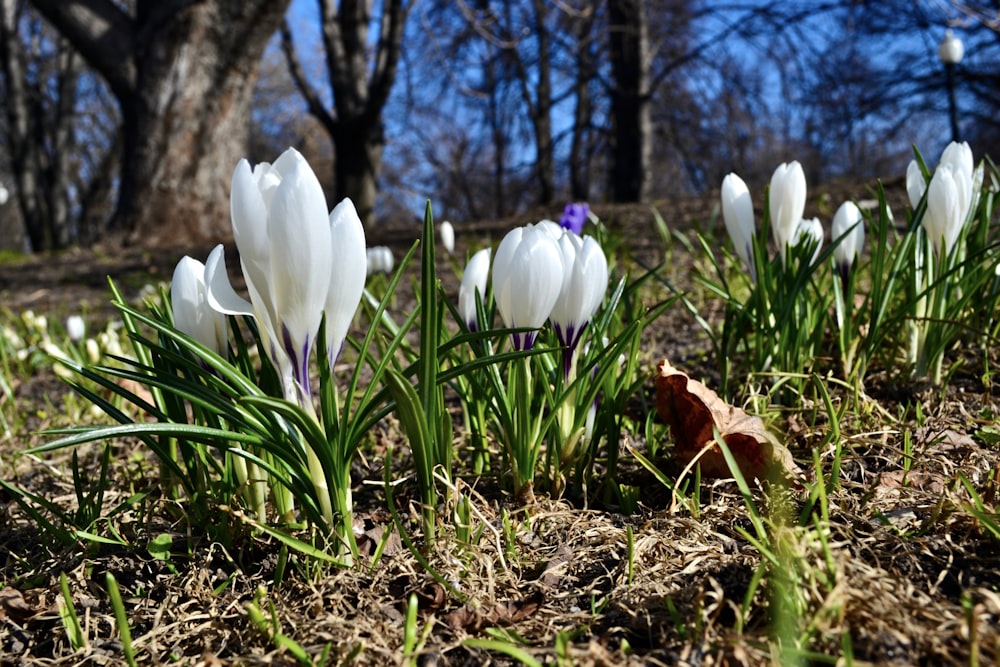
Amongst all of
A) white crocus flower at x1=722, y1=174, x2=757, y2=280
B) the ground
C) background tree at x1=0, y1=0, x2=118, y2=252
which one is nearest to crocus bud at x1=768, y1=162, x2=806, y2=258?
white crocus flower at x1=722, y1=174, x2=757, y2=280

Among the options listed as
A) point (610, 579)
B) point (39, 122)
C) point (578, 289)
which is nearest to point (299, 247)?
point (578, 289)

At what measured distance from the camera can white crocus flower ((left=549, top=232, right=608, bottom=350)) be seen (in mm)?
1209

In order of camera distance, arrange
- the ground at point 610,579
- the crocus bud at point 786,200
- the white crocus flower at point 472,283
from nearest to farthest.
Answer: the ground at point 610,579 → the white crocus flower at point 472,283 → the crocus bud at point 786,200

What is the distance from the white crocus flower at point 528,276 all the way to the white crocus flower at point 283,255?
1.00 ft

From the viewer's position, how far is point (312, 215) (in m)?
0.89

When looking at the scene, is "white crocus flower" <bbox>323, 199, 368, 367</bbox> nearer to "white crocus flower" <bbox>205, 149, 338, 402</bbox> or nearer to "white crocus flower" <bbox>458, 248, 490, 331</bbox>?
"white crocus flower" <bbox>205, 149, 338, 402</bbox>

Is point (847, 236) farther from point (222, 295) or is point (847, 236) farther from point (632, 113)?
point (632, 113)

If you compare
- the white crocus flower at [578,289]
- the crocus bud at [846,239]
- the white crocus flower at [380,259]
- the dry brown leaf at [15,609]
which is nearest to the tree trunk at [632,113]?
the white crocus flower at [380,259]

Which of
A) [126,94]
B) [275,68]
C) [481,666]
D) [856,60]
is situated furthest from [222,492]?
[275,68]

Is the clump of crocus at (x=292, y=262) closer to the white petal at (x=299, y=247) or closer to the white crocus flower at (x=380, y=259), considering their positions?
the white petal at (x=299, y=247)

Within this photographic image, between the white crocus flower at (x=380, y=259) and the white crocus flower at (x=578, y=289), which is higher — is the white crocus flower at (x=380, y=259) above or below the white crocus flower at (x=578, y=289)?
above

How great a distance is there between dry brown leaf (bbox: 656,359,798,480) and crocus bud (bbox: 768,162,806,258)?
0.46 meters

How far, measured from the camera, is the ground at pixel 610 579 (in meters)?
0.87

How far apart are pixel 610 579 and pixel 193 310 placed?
76cm
